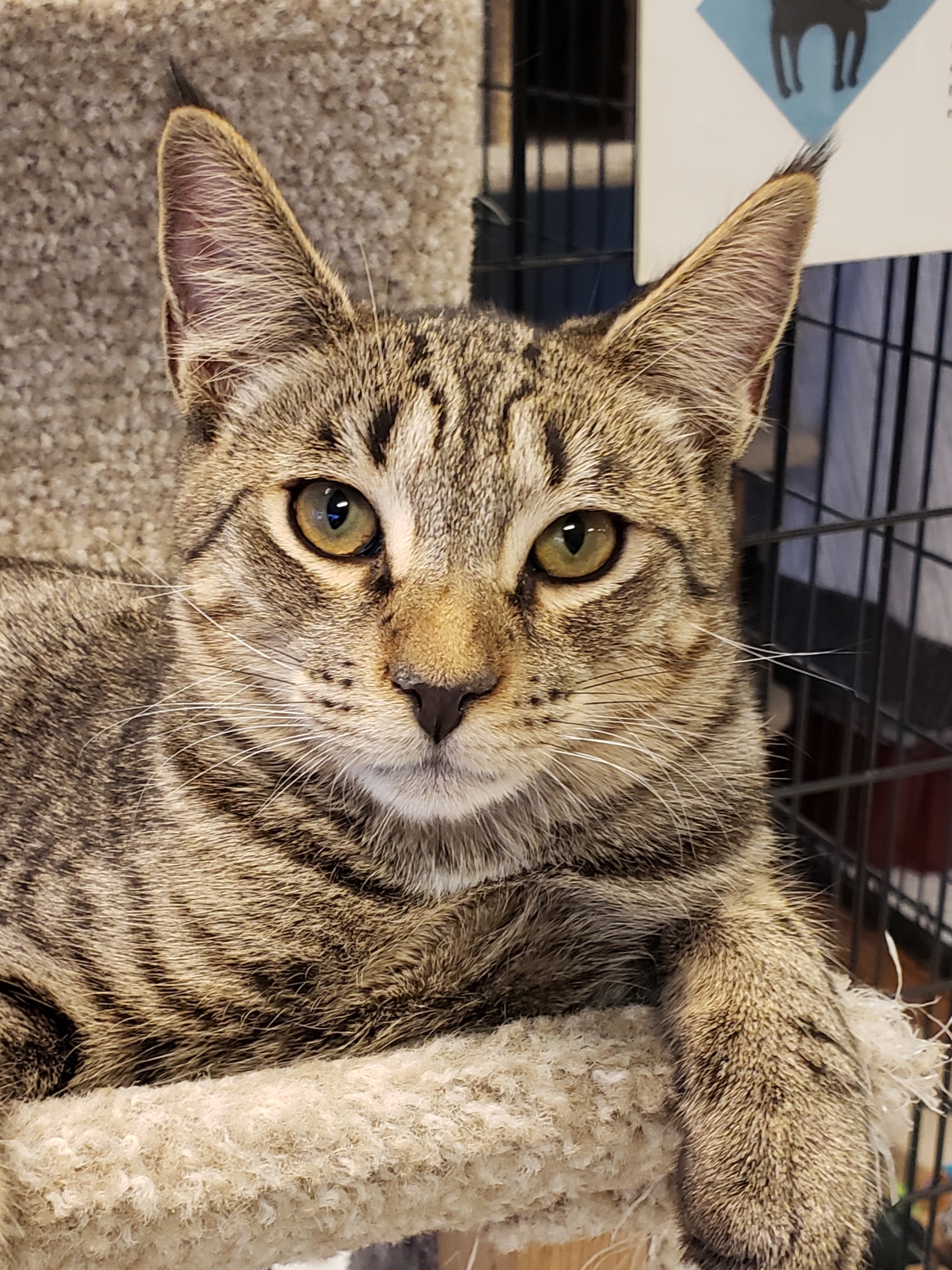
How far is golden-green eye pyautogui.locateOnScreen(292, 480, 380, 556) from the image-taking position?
0.81 m

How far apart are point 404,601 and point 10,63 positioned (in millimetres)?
664

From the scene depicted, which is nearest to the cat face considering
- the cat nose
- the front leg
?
the cat nose

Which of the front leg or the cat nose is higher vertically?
the cat nose

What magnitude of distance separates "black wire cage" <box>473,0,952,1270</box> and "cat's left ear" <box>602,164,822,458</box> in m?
0.33

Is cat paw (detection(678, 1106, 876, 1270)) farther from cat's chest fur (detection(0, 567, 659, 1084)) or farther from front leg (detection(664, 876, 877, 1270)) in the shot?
cat's chest fur (detection(0, 567, 659, 1084))

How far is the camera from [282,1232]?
2.27ft

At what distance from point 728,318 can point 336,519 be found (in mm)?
341

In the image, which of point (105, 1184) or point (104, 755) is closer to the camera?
point (105, 1184)

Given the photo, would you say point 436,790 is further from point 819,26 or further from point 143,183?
point 819,26

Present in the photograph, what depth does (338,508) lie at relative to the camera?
0.81 meters

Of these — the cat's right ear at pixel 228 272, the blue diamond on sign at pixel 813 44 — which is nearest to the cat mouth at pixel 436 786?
the cat's right ear at pixel 228 272

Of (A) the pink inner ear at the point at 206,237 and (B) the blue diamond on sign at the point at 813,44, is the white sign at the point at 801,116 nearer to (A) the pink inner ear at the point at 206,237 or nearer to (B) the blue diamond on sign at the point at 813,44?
(B) the blue diamond on sign at the point at 813,44

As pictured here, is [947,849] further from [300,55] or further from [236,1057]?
[300,55]

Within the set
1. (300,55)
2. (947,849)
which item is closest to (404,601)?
(300,55)
